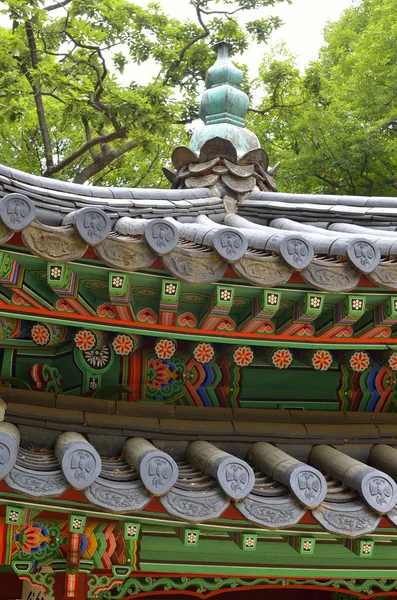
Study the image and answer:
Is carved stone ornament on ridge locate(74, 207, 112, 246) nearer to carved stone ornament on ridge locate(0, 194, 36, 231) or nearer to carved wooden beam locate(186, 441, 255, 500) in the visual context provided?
carved stone ornament on ridge locate(0, 194, 36, 231)

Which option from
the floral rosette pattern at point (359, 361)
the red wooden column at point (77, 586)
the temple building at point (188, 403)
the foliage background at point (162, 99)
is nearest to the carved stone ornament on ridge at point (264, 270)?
the temple building at point (188, 403)

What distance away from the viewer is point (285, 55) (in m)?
20.8

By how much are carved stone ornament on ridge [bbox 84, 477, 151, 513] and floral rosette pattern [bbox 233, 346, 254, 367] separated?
100 centimetres

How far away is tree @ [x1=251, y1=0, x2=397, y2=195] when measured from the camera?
669 inches

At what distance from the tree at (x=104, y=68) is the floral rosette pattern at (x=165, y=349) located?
8.95 m

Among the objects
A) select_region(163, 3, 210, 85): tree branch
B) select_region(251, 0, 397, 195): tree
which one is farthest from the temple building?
select_region(251, 0, 397, 195): tree

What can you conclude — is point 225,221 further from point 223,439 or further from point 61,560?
point 61,560

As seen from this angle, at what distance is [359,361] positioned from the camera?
12.7 ft

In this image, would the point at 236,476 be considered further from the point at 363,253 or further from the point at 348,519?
the point at 363,253

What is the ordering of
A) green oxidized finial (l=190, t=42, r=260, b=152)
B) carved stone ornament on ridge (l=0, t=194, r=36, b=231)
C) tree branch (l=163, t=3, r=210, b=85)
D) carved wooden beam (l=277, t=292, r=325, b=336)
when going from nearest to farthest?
carved stone ornament on ridge (l=0, t=194, r=36, b=231)
carved wooden beam (l=277, t=292, r=325, b=336)
green oxidized finial (l=190, t=42, r=260, b=152)
tree branch (l=163, t=3, r=210, b=85)

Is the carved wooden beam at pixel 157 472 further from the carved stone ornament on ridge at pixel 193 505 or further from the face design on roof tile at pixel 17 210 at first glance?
the face design on roof tile at pixel 17 210

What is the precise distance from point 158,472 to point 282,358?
3.68ft

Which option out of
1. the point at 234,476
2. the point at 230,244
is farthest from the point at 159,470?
the point at 230,244

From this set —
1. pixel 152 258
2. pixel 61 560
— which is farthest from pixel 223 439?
pixel 152 258
